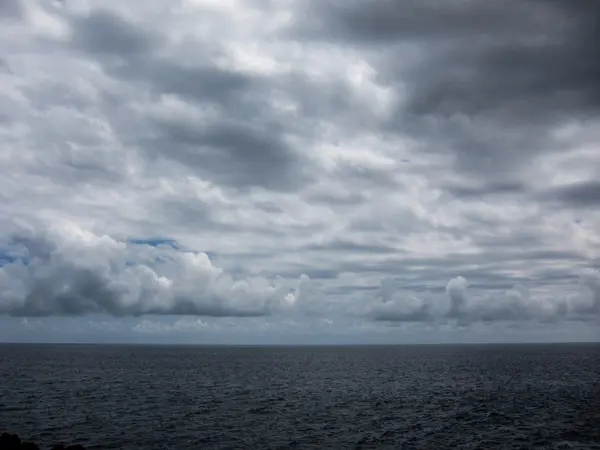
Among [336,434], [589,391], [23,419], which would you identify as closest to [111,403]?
[23,419]

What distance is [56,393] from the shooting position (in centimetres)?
8494

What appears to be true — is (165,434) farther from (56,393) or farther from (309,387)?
(309,387)

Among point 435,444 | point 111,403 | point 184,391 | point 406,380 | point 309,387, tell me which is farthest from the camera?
point 406,380

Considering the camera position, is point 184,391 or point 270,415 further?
point 184,391

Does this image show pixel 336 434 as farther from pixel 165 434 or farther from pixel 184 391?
pixel 184 391

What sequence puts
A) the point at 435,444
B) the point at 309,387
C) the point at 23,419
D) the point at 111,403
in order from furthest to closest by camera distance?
the point at 309,387
the point at 111,403
the point at 23,419
the point at 435,444

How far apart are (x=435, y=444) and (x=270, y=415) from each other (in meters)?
23.4

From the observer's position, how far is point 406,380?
116000mm

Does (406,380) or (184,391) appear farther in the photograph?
(406,380)

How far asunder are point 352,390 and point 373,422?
35.1 metres

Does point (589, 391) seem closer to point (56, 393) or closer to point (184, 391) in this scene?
point (184, 391)

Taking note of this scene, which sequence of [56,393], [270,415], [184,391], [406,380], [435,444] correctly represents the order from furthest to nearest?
[406,380]
[184,391]
[56,393]
[270,415]
[435,444]

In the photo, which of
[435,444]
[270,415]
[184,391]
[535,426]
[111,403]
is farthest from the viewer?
[184,391]

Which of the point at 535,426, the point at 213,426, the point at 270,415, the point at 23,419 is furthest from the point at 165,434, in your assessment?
the point at 535,426
